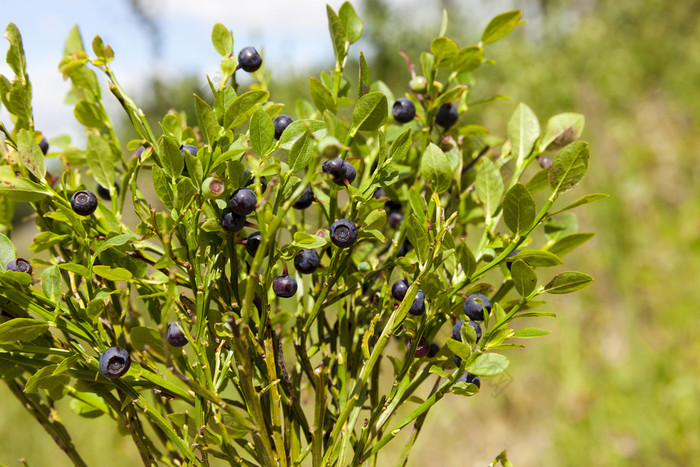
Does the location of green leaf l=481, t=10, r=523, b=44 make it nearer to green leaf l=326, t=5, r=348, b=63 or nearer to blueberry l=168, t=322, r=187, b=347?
green leaf l=326, t=5, r=348, b=63

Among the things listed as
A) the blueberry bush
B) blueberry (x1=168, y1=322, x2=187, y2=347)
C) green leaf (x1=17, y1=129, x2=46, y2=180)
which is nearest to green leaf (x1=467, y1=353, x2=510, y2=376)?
the blueberry bush

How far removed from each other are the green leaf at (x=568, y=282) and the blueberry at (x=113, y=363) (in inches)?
12.1

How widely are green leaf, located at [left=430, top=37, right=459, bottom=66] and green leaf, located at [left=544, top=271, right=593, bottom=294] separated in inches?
8.6

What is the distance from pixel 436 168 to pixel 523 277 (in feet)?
0.34

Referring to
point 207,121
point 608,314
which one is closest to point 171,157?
point 207,121

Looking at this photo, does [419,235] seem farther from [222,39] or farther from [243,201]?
[222,39]

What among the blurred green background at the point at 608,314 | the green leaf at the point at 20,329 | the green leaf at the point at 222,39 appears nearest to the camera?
the green leaf at the point at 20,329

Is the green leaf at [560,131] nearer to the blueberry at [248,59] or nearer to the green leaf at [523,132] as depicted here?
the green leaf at [523,132]

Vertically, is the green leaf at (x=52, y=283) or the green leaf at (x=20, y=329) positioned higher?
the green leaf at (x=52, y=283)

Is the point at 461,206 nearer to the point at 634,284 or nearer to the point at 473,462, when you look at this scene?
the point at 473,462

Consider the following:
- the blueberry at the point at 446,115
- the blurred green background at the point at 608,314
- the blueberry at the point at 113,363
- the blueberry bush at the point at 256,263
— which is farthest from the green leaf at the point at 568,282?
the blurred green background at the point at 608,314

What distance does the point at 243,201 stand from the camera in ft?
1.08

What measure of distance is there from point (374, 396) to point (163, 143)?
280mm

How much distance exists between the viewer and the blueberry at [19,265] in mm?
379
